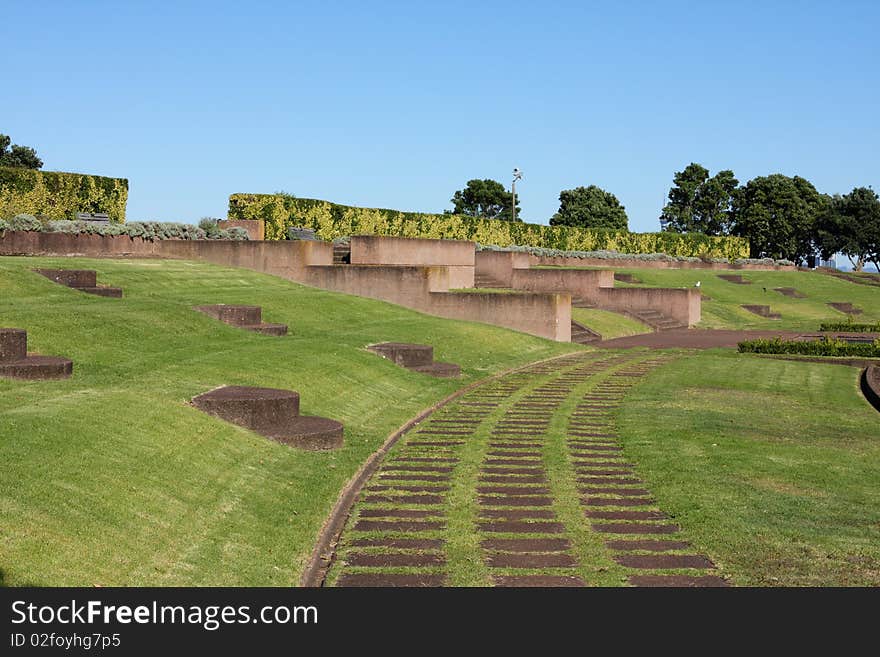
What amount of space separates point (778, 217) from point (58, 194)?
84.1 m

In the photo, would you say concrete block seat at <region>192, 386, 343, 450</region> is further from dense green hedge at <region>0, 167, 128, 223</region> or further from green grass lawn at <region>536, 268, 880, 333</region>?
green grass lawn at <region>536, 268, 880, 333</region>

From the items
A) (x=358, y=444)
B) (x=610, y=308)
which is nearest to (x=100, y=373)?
(x=358, y=444)

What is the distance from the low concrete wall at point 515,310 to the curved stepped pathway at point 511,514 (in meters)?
14.3

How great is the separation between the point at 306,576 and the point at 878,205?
104 metres

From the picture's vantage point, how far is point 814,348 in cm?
3045

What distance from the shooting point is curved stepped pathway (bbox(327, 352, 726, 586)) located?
9.49 m

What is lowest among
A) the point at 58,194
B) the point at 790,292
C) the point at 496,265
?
the point at 790,292

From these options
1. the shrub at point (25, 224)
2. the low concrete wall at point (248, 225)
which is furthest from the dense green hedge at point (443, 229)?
the shrub at point (25, 224)

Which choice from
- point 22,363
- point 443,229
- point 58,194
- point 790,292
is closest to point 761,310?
point 790,292

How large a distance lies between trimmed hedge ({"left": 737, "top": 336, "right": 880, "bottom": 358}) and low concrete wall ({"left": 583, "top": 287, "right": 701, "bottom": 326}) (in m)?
11.6

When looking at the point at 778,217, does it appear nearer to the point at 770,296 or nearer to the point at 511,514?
the point at 770,296

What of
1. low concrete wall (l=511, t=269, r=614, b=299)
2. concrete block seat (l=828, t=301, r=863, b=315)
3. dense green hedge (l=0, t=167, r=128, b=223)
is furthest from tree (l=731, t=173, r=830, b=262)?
dense green hedge (l=0, t=167, r=128, b=223)

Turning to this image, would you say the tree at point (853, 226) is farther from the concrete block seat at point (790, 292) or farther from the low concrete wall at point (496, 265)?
the low concrete wall at point (496, 265)

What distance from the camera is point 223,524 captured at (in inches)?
414
